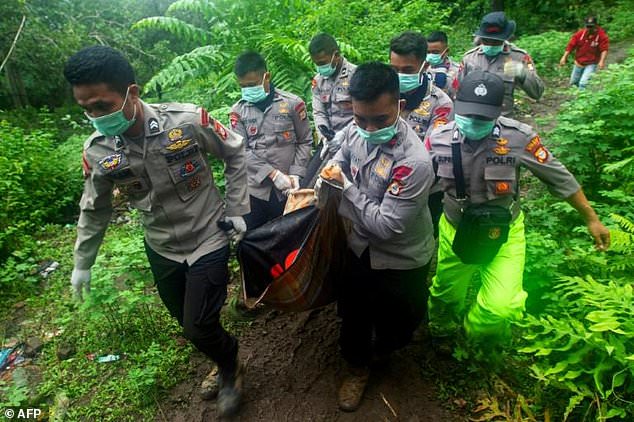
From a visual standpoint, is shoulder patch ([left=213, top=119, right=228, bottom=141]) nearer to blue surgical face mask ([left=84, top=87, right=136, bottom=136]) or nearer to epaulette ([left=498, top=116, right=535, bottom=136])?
blue surgical face mask ([left=84, top=87, right=136, bottom=136])

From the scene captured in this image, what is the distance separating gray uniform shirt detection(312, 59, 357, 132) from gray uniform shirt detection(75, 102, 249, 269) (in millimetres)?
1901

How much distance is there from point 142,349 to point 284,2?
5.49 meters

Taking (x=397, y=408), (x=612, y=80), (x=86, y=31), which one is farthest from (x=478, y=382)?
(x=86, y=31)

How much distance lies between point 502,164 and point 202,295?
1.90 metres

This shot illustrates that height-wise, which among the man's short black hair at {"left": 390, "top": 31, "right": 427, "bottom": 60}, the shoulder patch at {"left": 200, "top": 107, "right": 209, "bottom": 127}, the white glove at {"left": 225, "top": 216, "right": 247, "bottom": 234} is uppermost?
the man's short black hair at {"left": 390, "top": 31, "right": 427, "bottom": 60}

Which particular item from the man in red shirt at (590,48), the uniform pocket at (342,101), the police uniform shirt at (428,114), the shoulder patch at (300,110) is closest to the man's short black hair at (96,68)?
the shoulder patch at (300,110)

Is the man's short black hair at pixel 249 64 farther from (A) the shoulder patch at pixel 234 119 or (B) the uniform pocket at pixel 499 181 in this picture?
(B) the uniform pocket at pixel 499 181

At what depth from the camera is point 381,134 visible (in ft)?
7.13

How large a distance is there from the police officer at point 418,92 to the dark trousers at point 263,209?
4.47ft

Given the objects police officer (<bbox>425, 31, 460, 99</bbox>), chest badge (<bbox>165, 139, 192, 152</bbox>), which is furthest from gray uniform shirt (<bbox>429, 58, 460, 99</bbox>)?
chest badge (<bbox>165, 139, 192, 152</bbox>)

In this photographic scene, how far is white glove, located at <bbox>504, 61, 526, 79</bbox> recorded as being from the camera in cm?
389

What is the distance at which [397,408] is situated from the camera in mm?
2539

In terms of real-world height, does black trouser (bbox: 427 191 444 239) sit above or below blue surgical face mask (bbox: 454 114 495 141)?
below

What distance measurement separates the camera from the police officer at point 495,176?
2324mm
